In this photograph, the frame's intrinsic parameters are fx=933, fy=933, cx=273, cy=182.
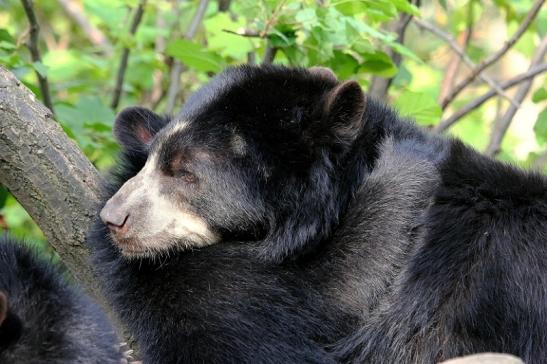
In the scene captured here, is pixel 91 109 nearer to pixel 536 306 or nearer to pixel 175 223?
pixel 175 223

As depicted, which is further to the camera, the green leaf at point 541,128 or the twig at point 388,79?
the twig at point 388,79

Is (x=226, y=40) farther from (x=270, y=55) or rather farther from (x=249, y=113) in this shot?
(x=249, y=113)

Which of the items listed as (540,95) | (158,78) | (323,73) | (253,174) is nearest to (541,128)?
(540,95)

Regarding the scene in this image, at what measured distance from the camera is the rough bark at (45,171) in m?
4.06

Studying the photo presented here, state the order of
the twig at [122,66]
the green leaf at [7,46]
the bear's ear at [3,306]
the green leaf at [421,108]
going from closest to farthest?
the bear's ear at [3,306], the green leaf at [7,46], the green leaf at [421,108], the twig at [122,66]

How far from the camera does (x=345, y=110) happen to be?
4090 millimetres

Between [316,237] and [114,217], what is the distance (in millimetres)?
870

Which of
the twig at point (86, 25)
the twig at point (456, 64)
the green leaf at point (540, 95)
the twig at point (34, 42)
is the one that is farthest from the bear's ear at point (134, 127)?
the twig at point (86, 25)

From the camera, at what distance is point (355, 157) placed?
4125mm

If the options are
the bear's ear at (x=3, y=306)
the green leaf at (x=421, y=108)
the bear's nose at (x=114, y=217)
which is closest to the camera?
the bear's ear at (x=3, y=306)

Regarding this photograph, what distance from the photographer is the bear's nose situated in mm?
4004

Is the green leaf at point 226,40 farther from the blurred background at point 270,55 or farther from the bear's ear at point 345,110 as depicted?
the bear's ear at point 345,110

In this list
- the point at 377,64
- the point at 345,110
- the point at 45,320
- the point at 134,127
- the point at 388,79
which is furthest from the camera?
the point at 388,79

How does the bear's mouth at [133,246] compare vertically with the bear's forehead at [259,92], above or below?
below
